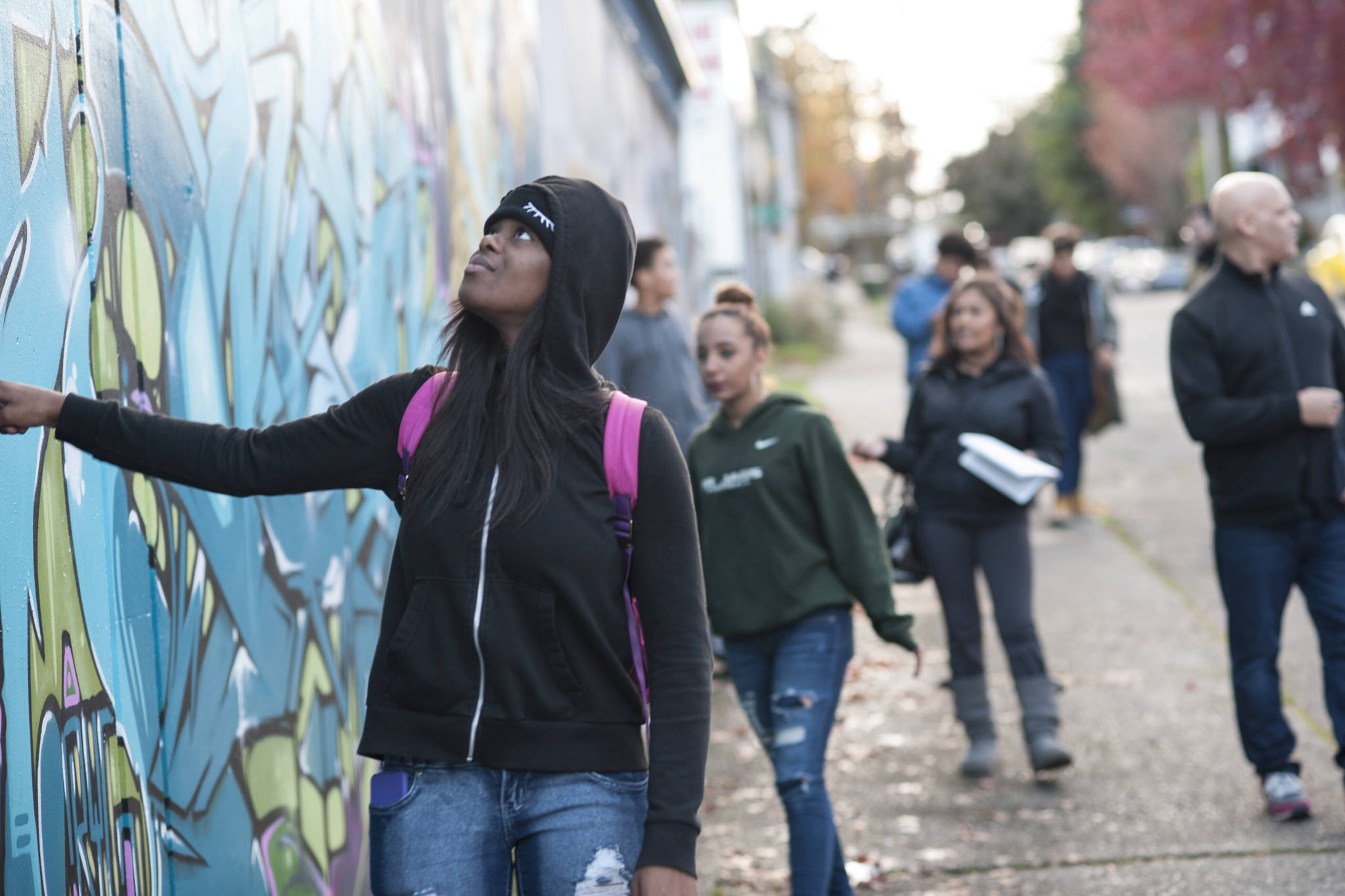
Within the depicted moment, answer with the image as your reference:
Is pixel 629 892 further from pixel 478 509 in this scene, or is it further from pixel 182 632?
pixel 182 632

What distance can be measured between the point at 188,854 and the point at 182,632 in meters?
0.43

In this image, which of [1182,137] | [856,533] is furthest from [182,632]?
[1182,137]

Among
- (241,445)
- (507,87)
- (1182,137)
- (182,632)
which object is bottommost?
(182,632)

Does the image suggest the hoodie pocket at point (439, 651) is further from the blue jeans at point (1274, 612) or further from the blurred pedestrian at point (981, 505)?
the blurred pedestrian at point (981, 505)

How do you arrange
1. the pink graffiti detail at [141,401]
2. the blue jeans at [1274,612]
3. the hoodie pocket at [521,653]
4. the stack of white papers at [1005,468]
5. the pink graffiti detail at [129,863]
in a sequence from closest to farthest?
1. the hoodie pocket at [521,653]
2. the pink graffiti detail at [129,863]
3. the pink graffiti detail at [141,401]
4. the blue jeans at [1274,612]
5. the stack of white papers at [1005,468]

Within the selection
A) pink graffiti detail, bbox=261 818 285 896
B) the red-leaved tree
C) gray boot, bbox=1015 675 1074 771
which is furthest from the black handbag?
the red-leaved tree

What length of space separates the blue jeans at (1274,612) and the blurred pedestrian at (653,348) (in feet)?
9.18

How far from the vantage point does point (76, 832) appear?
2631mm

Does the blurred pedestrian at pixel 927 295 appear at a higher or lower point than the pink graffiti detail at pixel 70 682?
higher

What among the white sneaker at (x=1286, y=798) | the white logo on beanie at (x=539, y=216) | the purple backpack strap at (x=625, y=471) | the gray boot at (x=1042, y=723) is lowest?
the white sneaker at (x=1286, y=798)

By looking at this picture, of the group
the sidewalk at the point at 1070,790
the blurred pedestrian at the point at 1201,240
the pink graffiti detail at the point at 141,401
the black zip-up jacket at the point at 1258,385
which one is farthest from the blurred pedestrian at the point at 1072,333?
the pink graffiti detail at the point at 141,401

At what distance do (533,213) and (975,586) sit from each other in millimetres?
3872

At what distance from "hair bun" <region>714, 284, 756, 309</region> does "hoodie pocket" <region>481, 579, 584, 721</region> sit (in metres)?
2.63

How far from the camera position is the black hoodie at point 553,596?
2404mm
